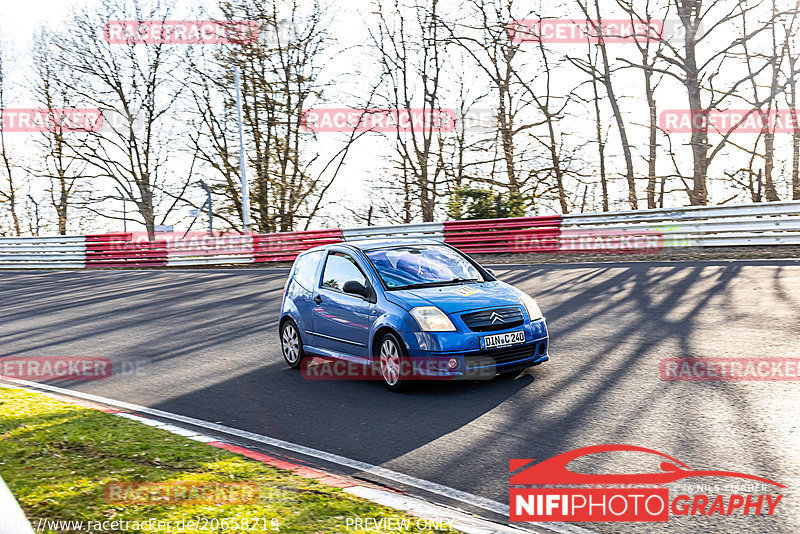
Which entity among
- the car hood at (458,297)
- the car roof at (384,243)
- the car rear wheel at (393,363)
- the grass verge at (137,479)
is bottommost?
the grass verge at (137,479)

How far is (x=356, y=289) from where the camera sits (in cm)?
861

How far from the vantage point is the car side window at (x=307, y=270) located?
32.0ft

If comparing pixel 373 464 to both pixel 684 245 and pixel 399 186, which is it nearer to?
pixel 684 245

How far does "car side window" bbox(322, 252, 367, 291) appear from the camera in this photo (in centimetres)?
899

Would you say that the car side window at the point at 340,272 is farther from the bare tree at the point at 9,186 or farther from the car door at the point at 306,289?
the bare tree at the point at 9,186

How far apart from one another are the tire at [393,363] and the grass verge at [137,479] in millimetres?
2402

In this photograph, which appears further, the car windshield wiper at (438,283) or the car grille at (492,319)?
the car windshield wiper at (438,283)

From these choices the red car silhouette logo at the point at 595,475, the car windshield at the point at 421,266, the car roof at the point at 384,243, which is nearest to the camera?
the red car silhouette logo at the point at 595,475

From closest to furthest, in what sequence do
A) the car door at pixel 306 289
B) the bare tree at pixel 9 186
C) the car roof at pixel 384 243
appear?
the car roof at pixel 384 243 < the car door at pixel 306 289 < the bare tree at pixel 9 186

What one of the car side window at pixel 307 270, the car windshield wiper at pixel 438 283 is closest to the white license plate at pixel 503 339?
the car windshield wiper at pixel 438 283

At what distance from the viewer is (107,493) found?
4746 mm

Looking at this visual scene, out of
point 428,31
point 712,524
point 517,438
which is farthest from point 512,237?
point 712,524

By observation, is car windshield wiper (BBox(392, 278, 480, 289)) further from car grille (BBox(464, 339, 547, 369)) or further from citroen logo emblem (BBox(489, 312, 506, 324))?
car grille (BBox(464, 339, 547, 369))

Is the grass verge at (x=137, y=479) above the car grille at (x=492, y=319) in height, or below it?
below
